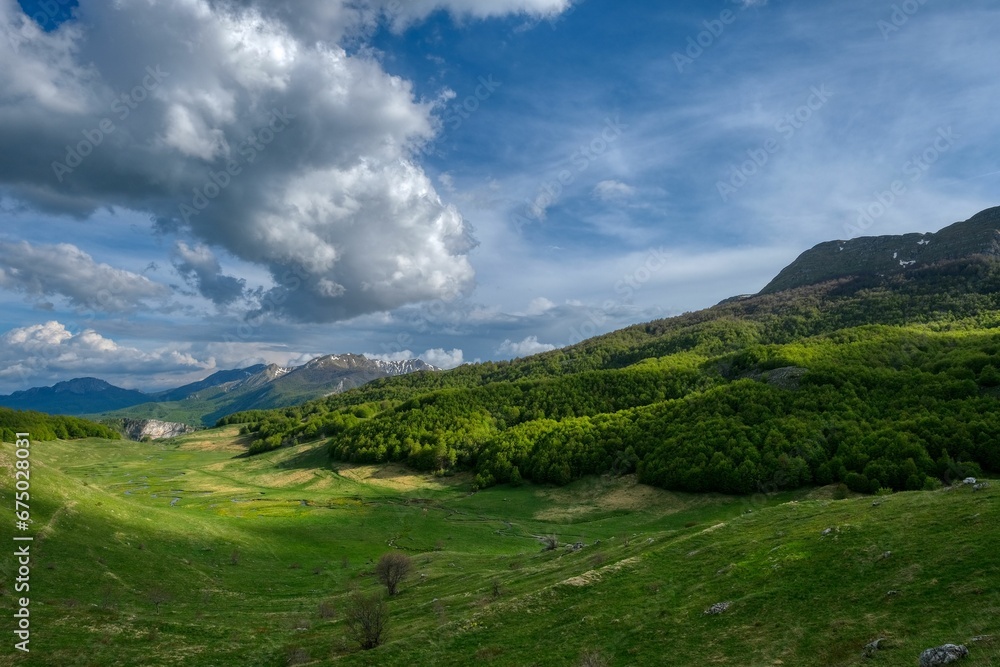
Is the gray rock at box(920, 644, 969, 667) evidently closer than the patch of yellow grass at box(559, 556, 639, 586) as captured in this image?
Yes

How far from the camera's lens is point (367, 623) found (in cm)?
3288

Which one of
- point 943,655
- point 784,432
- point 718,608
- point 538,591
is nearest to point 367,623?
point 538,591

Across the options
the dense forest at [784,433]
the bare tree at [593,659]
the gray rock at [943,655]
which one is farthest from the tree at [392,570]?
the dense forest at [784,433]

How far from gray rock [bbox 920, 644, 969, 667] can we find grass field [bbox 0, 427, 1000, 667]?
52cm

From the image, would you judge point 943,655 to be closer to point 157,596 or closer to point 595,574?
point 595,574

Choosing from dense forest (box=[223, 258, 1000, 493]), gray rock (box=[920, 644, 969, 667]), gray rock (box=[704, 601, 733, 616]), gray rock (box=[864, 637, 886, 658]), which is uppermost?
gray rock (box=[920, 644, 969, 667])

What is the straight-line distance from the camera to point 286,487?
15388 cm

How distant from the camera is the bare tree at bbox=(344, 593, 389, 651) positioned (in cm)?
3291

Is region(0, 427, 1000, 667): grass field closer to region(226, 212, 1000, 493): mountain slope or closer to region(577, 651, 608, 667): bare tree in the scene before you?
region(577, 651, 608, 667): bare tree

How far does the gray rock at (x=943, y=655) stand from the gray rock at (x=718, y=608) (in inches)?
457

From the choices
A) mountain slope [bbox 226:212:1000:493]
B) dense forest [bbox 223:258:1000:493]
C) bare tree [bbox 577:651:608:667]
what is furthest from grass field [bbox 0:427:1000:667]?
dense forest [bbox 223:258:1000:493]

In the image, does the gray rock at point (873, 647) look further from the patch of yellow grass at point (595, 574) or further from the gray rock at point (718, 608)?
the patch of yellow grass at point (595, 574)

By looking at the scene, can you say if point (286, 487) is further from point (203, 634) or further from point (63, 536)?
point (203, 634)

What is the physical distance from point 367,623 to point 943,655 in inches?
1146
